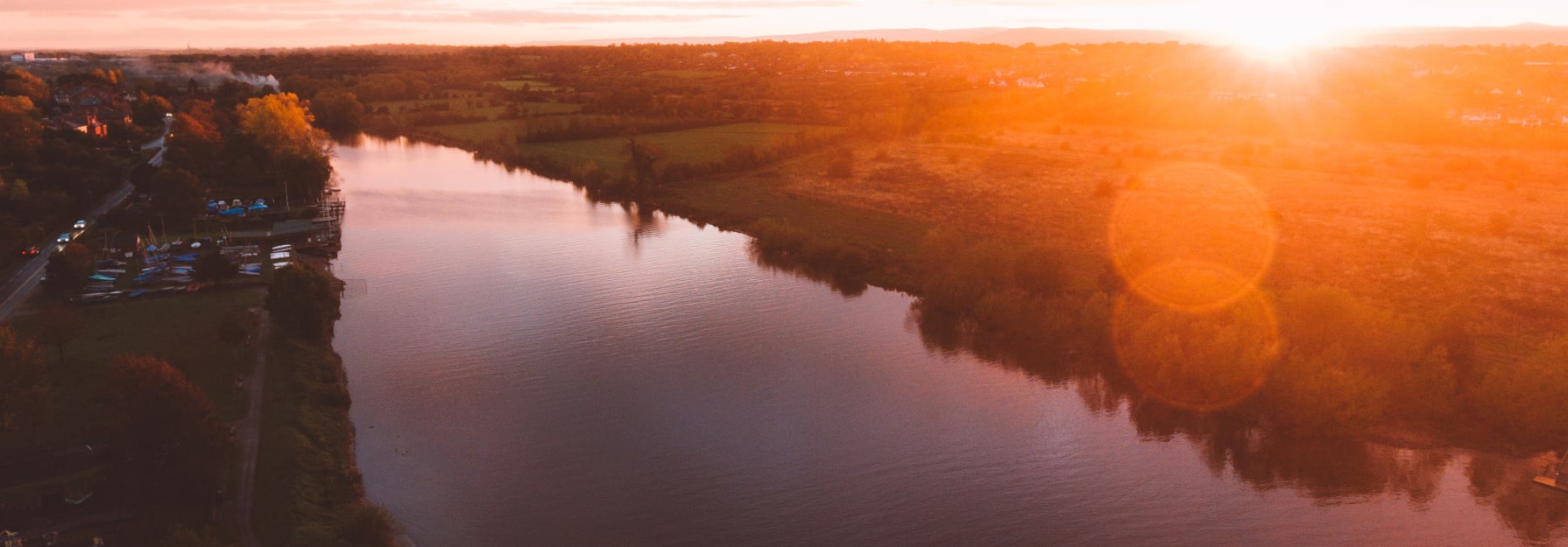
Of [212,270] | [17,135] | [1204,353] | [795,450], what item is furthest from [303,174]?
[1204,353]

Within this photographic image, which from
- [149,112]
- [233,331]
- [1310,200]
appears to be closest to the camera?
[233,331]

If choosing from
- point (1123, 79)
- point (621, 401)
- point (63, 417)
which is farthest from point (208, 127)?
point (1123, 79)

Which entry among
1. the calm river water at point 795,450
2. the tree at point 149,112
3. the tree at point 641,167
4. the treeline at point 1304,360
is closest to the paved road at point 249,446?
the calm river water at point 795,450

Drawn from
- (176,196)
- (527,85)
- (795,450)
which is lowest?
(795,450)

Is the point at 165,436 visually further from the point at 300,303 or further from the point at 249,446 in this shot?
the point at 300,303

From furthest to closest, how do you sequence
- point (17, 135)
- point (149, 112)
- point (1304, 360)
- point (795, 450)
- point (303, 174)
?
point (149, 112) → point (17, 135) → point (303, 174) → point (1304, 360) → point (795, 450)

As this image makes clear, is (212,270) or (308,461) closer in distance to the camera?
(308,461)

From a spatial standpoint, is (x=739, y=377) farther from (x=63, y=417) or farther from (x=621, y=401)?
(x=63, y=417)
